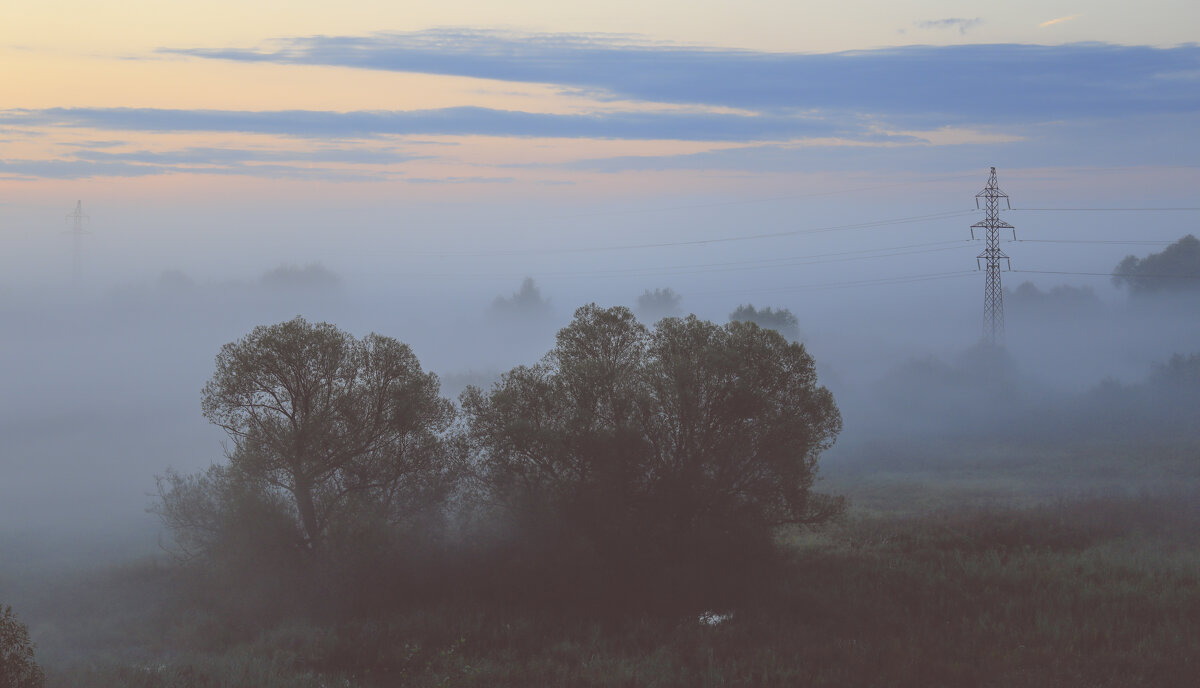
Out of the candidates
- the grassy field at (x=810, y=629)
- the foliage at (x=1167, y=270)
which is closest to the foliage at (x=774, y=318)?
the foliage at (x=1167, y=270)

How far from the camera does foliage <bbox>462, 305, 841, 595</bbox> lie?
127 ft

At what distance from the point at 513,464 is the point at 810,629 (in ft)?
50.7

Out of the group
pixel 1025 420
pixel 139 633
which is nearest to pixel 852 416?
pixel 1025 420

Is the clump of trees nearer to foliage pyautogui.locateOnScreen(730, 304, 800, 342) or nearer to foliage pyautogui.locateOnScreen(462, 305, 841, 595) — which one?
foliage pyautogui.locateOnScreen(462, 305, 841, 595)

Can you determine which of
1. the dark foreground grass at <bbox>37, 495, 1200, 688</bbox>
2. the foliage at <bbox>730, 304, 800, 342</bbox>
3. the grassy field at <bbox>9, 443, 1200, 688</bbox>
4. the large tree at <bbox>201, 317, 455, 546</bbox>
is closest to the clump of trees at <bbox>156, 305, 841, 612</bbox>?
the large tree at <bbox>201, 317, 455, 546</bbox>

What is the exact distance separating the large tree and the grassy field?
19.2ft

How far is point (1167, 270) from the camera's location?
600 ft

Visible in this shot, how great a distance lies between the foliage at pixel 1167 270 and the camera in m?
177

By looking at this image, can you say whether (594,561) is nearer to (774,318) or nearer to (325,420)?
(325,420)

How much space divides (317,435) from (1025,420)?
94.7 meters

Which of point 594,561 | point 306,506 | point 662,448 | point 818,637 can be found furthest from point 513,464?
point 818,637

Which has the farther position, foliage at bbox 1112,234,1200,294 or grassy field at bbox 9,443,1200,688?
foliage at bbox 1112,234,1200,294

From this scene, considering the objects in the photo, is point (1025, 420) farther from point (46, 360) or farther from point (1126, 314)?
point (46, 360)

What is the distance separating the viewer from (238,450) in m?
37.4
